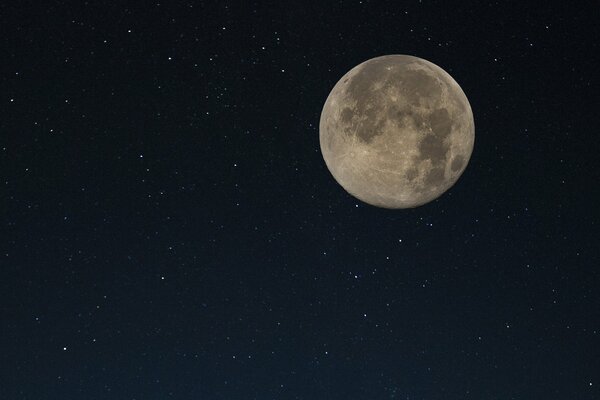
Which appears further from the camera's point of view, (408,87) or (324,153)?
(324,153)

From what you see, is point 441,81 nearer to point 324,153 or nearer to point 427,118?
point 427,118

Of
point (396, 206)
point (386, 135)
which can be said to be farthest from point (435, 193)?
point (386, 135)

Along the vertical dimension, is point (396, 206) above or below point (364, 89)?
below

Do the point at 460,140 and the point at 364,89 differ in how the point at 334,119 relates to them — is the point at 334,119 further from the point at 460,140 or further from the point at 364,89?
the point at 460,140

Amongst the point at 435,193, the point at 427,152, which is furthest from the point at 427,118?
the point at 435,193

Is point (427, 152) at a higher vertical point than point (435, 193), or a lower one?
higher

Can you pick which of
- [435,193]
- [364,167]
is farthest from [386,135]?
[435,193]
